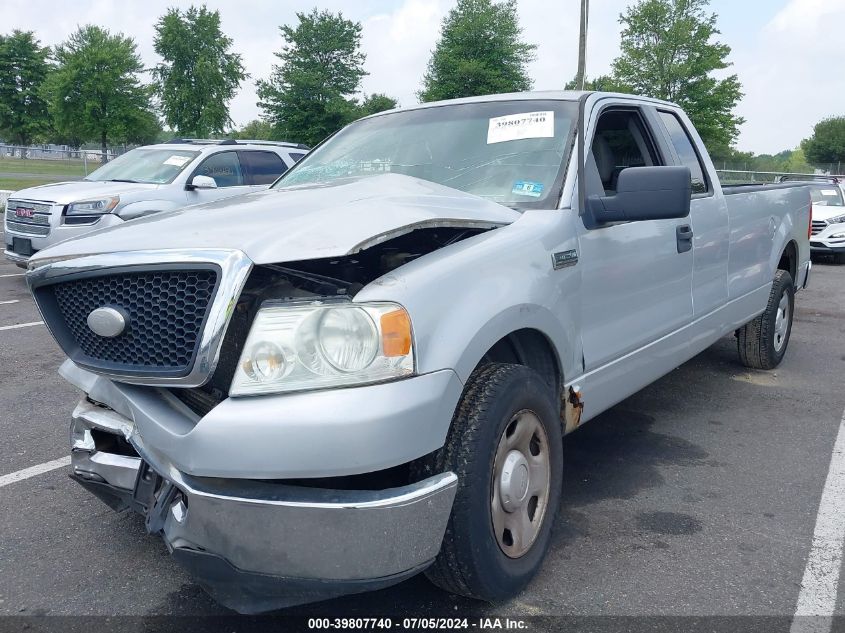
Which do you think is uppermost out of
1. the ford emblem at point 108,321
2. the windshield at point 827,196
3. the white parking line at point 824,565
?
the windshield at point 827,196

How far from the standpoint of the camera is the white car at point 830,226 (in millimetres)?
13984

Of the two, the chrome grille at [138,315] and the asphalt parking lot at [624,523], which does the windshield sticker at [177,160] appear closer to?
the asphalt parking lot at [624,523]

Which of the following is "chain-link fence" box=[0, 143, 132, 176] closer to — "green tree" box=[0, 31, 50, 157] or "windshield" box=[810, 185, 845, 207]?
"green tree" box=[0, 31, 50, 157]

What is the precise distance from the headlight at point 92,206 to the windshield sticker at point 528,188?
23.8ft

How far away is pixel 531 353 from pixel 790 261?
4157 mm

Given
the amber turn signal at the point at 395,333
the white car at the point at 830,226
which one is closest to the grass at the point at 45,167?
the white car at the point at 830,226

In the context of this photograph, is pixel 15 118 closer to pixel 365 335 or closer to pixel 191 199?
pixel 191 199

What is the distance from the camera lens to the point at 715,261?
4.60 metres

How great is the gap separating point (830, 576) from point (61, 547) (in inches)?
116

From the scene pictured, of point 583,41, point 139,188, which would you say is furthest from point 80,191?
point 583,41

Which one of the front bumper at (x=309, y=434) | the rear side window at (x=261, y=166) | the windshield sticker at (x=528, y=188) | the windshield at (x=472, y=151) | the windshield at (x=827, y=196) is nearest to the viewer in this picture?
the front bumper at (x=309, y=434)

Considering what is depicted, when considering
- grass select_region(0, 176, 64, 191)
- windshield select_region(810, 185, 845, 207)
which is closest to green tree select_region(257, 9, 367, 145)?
grass select_region(0, 176, 64, 191)

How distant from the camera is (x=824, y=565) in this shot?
304cm

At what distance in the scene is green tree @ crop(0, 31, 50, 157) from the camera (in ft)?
175
